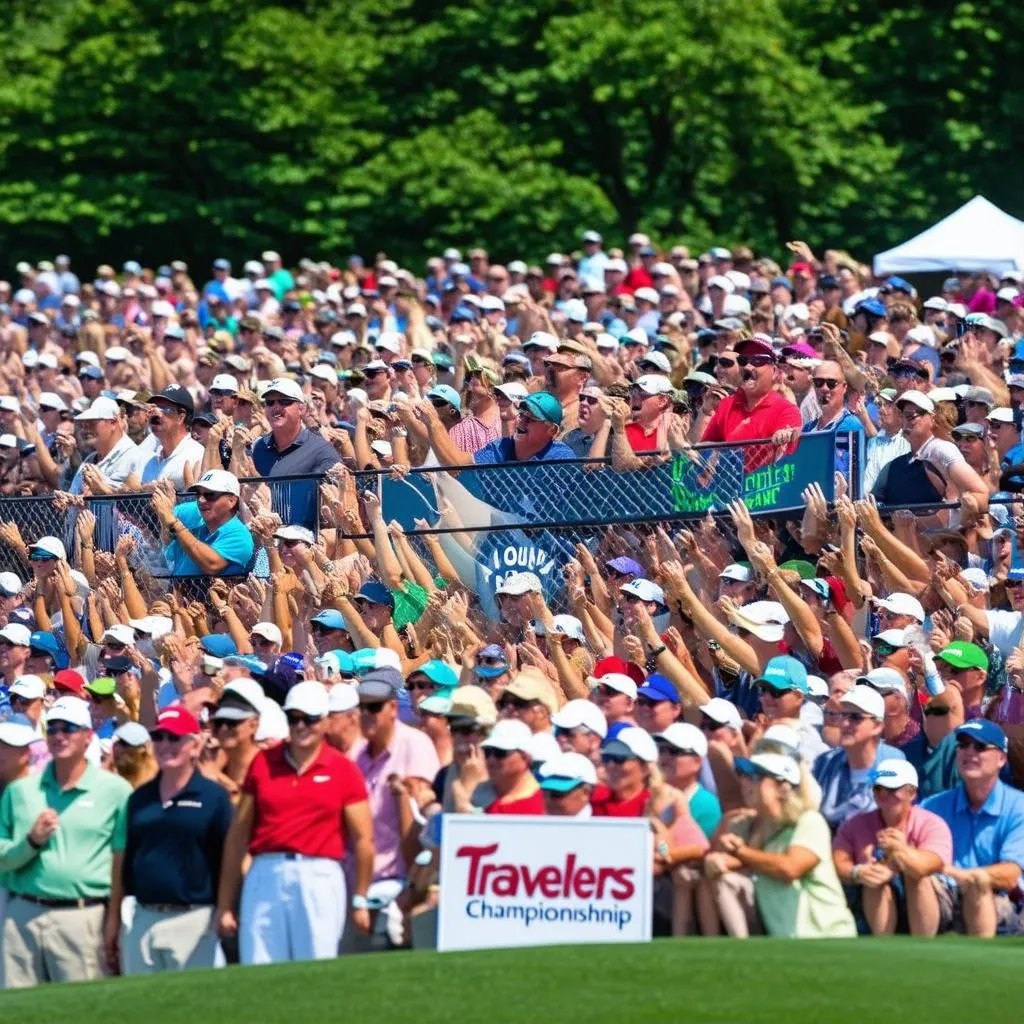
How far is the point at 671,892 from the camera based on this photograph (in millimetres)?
12648

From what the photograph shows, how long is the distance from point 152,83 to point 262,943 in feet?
100

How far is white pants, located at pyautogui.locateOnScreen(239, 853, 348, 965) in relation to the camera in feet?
41.5

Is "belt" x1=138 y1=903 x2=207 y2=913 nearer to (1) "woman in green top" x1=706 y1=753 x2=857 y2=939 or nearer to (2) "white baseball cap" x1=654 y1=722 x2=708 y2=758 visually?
(2) "white baseball cap" x1=654 y1=722 x2=708 y2=758

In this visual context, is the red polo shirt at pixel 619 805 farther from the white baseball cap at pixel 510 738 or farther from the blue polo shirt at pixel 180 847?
the blue polo shirt at pixel 180 847

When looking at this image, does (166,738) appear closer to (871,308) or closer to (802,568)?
(802,568)

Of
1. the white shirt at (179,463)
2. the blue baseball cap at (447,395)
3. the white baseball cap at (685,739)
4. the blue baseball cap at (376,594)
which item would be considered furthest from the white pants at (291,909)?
the white shirt at (179,463)

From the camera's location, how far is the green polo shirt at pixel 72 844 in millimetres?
13078

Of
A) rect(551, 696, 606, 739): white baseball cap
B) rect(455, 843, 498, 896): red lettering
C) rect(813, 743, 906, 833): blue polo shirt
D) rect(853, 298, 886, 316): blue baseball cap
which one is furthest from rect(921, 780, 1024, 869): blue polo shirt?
rect(853, 298, 886, 316): blue baseball cap

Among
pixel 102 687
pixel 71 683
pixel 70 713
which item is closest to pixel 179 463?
pixel 71 683

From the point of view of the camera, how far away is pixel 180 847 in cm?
1284

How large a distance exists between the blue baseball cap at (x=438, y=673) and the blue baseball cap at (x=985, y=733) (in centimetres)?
269

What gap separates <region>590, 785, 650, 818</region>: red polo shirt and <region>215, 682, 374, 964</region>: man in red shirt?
1.04 meters

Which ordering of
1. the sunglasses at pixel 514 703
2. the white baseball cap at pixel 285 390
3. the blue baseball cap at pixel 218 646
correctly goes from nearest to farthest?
the sunglasses at pixel 514 703
the blue baseball cap at pixel 218 646
the white baseball cap at pixel 285 390

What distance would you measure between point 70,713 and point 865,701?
372 centimetres
